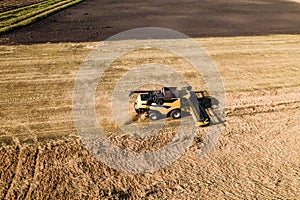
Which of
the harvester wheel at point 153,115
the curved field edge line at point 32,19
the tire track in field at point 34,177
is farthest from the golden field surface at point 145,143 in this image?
the curved field edge line at point 32,19

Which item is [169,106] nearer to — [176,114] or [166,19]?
[176,114]

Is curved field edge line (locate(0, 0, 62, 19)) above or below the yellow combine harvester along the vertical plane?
above

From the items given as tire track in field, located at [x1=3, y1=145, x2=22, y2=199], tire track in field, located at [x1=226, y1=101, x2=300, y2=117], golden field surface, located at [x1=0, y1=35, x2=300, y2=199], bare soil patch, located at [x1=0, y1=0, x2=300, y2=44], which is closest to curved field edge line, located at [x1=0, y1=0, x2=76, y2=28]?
bare soil patch, located at [x1=0, y1=0, x2=300, y2=44]

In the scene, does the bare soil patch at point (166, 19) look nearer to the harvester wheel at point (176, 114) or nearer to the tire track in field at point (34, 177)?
the harvester wheel at point (176, 114)

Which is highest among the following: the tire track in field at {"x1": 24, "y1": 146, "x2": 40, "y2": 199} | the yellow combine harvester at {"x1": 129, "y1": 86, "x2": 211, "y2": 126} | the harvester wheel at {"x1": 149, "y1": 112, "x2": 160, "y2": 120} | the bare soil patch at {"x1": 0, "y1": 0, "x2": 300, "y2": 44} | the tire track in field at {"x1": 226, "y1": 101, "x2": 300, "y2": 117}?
the bare soil patch at {"x1": 0, "y1": 0, "x2": 300, "y2": 44}

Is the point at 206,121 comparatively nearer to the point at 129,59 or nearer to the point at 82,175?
the point at 82,175

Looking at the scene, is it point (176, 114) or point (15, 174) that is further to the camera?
point (176, 114)

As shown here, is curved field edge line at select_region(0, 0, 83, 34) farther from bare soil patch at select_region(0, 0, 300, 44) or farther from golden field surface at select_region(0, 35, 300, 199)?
golden field surface at select_region(0, 35, 300, 199)

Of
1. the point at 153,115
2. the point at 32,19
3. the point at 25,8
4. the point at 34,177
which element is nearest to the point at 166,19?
the point at 32,19

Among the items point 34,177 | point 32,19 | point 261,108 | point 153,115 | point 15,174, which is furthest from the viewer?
point 32,19
